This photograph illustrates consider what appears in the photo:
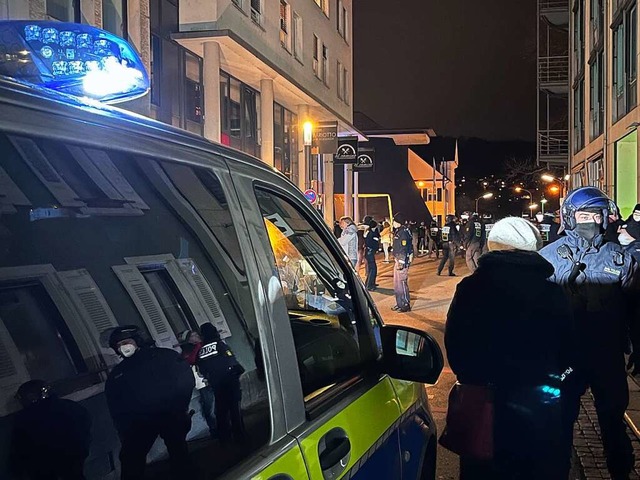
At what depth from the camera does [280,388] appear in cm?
171

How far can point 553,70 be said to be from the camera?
34.7 metres

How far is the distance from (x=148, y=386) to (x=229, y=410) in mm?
261

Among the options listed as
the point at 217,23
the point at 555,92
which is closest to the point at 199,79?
the point at 217,23

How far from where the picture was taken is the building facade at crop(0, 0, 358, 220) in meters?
12.7

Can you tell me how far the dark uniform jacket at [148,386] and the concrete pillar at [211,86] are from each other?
47.8 ft

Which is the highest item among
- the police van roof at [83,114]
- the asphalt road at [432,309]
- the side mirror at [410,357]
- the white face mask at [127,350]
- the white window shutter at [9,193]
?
the police van roof at [83,114]

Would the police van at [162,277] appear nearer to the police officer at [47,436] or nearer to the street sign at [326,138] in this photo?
the police officer at [47,436]

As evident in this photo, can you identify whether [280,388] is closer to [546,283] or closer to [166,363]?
[166,363]

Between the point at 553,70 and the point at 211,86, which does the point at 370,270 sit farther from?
the point at 553,70

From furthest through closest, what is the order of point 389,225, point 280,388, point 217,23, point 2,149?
point 389,225 → point 217,23 → point 280,388 → point 2,149

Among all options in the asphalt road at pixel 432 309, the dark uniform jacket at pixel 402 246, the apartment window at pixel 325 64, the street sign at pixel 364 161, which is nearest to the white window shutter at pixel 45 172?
the asphalt road at pixel 432 309

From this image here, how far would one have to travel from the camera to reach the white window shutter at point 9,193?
1122 mm

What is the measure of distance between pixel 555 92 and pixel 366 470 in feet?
121

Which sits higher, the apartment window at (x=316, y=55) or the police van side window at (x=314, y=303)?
the apartment window at (x=316, y=55)
